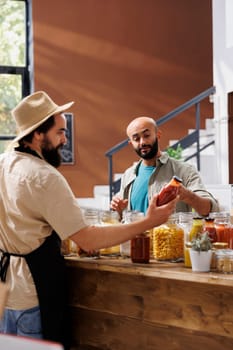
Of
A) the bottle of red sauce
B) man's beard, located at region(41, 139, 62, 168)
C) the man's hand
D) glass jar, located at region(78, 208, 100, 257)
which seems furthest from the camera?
the man's hand

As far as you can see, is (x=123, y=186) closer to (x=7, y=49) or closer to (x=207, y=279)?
(x=207, y=279)

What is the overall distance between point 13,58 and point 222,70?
3.04 m

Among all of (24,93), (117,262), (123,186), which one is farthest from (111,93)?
(117,262)

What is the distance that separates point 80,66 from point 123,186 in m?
5.67

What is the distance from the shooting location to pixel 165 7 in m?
9.76

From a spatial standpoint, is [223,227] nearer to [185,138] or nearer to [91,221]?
[91,221]

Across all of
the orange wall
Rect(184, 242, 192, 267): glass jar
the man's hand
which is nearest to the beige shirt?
Rect(184, 242, 192, 267): glass jar

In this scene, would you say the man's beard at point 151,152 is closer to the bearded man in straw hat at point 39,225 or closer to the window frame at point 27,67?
the bearded man in straw hat at point 39,225

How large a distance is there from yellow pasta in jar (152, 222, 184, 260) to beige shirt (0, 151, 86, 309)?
14.2 inches

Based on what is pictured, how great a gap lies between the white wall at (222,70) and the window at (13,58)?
271 centimetres

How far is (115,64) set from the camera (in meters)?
9.44

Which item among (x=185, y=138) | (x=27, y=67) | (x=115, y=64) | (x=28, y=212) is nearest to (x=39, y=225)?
(x=28, y=212)

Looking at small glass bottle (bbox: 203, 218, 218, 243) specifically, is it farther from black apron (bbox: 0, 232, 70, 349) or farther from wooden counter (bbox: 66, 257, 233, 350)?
black apron (bbox: 0, 232, 70, 349)

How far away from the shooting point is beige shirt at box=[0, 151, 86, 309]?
243cm
